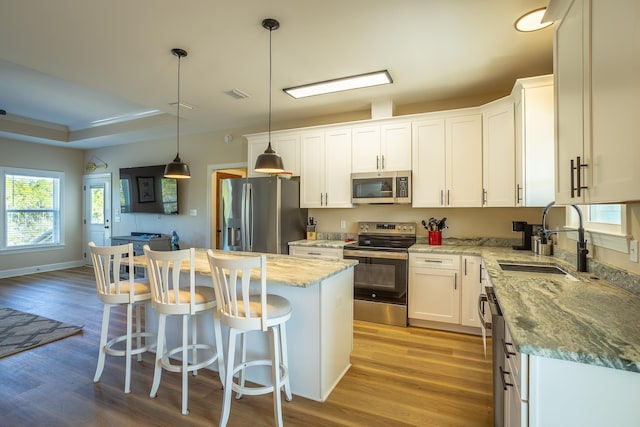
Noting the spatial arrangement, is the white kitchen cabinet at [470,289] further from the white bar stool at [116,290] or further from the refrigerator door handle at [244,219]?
the white bar stool at [116,290]

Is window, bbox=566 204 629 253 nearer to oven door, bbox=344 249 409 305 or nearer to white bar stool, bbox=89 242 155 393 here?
oven door, bbox=344 249 409 305

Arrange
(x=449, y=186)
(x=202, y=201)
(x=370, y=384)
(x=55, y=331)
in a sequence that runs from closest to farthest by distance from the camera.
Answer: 1. (x=370, y=384)
2. (x=55, y=331)
3. (x=449, y=186)
4. (x=202, y=201)

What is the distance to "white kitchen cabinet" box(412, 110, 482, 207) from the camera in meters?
3.47

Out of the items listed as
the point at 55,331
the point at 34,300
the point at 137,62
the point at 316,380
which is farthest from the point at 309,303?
the point at 34,300

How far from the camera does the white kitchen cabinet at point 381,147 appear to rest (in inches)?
150

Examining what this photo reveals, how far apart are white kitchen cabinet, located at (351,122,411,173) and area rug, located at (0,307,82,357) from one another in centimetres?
371

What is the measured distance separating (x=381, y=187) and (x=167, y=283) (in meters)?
2.64

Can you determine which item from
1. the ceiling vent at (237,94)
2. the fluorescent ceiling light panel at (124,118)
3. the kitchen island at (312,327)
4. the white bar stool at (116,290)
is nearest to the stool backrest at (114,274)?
the white bar stool at (116,290)

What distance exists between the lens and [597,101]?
1.29m

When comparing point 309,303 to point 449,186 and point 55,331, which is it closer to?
point 449,186

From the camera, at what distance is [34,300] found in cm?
454

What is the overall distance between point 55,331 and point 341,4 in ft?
13.5

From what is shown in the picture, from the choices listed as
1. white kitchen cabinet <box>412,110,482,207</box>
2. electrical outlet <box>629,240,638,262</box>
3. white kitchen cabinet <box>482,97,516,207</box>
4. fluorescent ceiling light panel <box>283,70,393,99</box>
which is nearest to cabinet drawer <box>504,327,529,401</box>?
electrical outlet <box>629,240,638,262</box>

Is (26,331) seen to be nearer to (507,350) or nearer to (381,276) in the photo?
(381,276)
